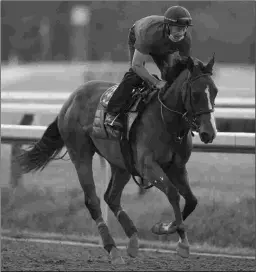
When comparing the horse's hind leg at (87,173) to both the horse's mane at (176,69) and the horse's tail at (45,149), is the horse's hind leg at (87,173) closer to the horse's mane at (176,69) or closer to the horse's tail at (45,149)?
the horse's tail at (45,149)

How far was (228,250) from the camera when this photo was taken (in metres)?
7.98

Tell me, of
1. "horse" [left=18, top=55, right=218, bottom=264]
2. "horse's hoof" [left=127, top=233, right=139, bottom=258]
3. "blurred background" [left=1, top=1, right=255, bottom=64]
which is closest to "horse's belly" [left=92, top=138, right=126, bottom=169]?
"horse" [left=18, top=55, right=218, bottom=264]

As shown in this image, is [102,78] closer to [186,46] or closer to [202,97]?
[186,46]

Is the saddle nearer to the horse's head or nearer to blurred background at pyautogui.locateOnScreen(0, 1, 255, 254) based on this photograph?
the horse's head

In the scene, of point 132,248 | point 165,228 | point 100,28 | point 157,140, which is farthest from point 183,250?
point 100,28

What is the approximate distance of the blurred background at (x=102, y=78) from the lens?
8.68 m

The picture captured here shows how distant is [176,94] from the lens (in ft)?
20.3

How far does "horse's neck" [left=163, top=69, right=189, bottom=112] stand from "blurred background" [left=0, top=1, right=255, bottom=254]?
2.00m

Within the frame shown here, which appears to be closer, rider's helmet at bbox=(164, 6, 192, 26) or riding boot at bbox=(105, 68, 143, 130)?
rider's helmet at bbox=(164, 6, 192, 26)

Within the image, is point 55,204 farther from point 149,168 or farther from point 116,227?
point 149,168

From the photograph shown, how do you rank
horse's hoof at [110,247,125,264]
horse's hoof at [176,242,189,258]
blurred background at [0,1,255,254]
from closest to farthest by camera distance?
1. horse's hoof at [176,242,189,258]
2. horse's hoof at [110,247,125,264]
3. blurred background at [0,1,255,254]

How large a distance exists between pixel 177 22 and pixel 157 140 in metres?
0.87

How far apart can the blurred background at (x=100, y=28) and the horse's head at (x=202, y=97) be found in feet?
26.3

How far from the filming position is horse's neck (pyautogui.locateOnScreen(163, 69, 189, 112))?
614 centimetres
